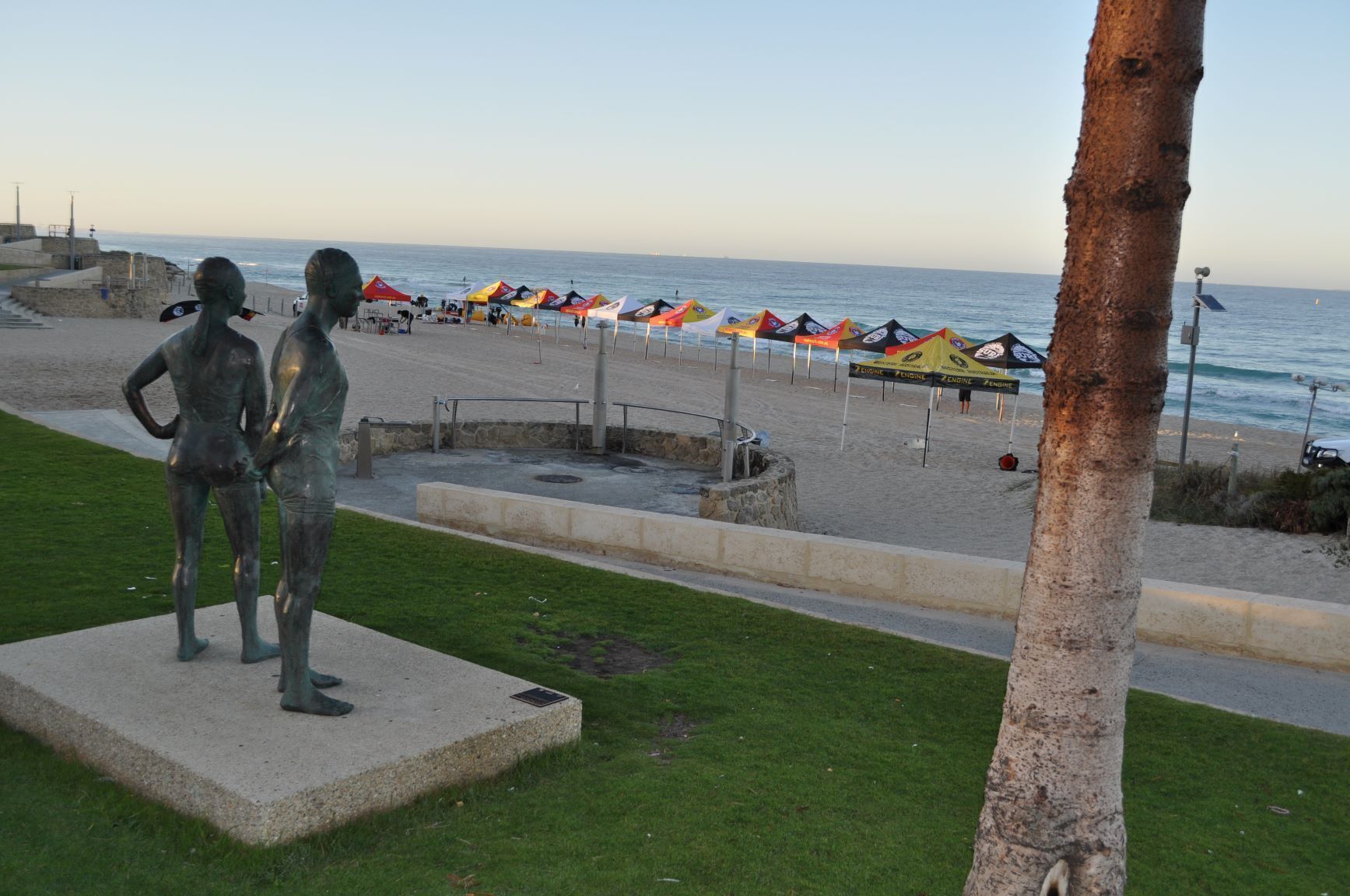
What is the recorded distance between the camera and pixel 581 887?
4070 mm

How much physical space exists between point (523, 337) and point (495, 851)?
47.2 metres

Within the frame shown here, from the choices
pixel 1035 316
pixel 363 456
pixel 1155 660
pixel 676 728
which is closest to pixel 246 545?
pixel 676 728

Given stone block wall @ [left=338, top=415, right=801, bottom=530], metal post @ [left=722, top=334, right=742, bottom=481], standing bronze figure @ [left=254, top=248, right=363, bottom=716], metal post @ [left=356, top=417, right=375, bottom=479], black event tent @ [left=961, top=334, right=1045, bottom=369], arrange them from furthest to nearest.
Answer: black event tent @ [left=961, top=334, right=1045, bottom=369] → metal post @ [left=356, top=417, right=375, bottom=479] → stone block wall @ [left=338, top=415, right=801, bottom=530] → metal post @ [left=722, top=334, right=742, bottom=481] → standing bronze figure @ [left=254, top=248, right=363, bottom=716]

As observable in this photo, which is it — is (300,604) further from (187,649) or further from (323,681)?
(187,649)

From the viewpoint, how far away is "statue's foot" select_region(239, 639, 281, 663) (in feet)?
18.8

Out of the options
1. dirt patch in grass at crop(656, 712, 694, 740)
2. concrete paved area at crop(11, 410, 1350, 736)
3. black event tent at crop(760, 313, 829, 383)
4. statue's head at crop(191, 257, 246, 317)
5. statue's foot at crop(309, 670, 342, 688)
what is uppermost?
statue's head at crop(191, 257, 246, 317)

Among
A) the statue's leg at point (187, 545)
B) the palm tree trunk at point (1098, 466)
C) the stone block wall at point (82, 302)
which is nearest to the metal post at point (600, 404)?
the statue's leg at point (187, 545)

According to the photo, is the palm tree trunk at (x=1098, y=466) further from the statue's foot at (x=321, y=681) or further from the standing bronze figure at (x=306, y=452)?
the statue's foot at (x=321, y=681)

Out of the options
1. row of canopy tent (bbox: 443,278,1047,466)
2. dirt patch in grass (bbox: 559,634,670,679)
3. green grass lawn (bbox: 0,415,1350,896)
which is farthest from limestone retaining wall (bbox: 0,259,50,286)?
dirt patch in grass (bbox: 559,634,670,679)

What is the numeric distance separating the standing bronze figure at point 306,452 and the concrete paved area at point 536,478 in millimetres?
7151

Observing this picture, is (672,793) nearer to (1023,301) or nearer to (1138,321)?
(1138,321)

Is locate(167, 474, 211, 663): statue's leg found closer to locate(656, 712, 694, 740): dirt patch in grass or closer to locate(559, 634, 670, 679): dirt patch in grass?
locate(559, 634, 670, 679): dirt patch in grass

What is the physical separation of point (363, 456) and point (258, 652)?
27.9 feet

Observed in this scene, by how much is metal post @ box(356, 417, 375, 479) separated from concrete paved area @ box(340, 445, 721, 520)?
4.1 inches
